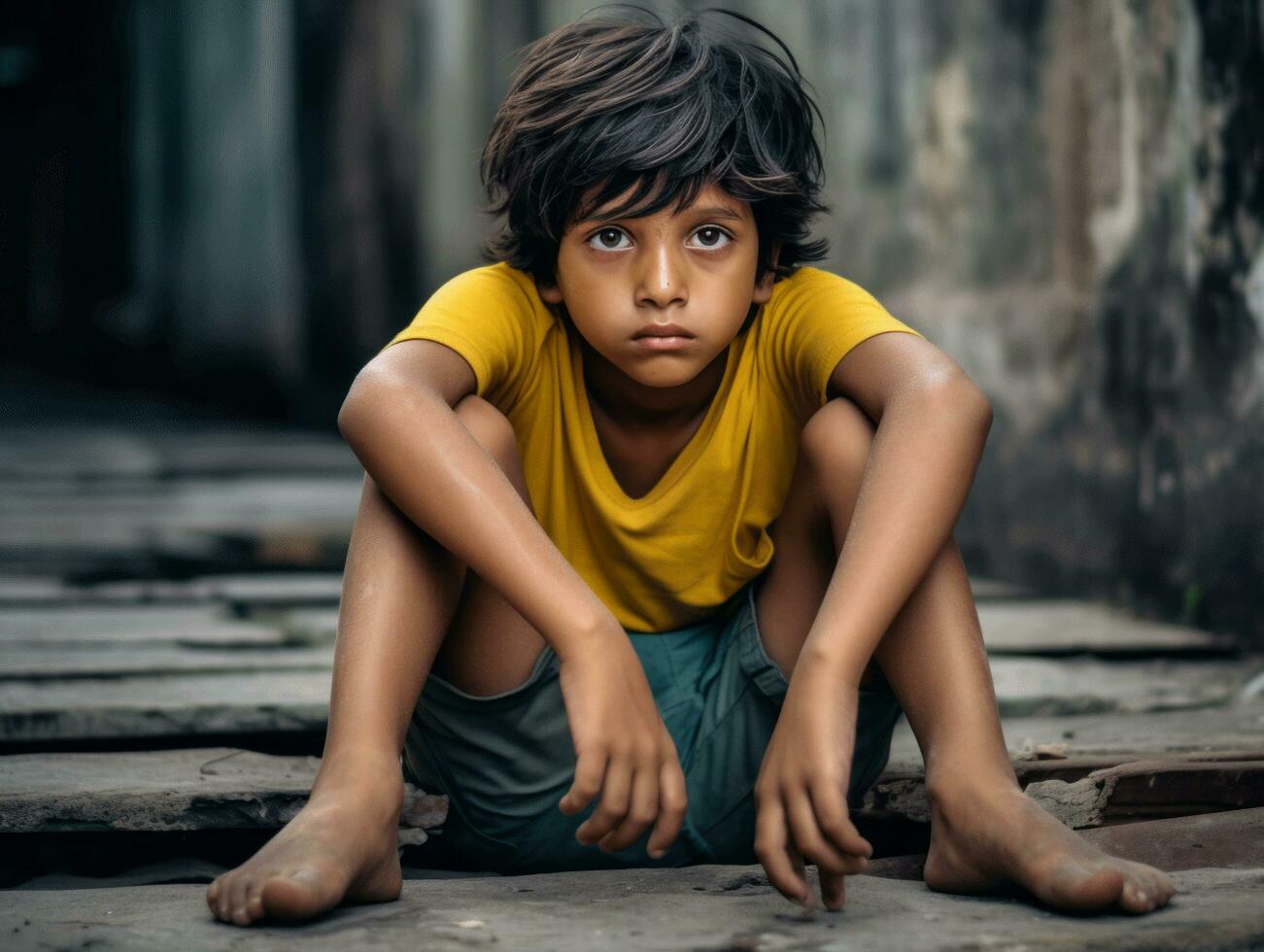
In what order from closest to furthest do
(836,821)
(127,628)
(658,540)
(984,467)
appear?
(836,821) → (658,540) → (127,628) → (984,467)

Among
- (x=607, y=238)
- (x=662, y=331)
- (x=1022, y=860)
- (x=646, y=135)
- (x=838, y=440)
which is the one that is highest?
(x=646, y=135)

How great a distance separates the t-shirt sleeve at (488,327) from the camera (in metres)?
1.80

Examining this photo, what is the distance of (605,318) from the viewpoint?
1825 mm

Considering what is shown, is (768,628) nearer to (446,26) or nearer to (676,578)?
(676,578)

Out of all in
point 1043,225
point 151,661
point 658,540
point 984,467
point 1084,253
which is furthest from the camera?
point 984,467

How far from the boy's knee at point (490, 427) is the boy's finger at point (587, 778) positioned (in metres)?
0.40

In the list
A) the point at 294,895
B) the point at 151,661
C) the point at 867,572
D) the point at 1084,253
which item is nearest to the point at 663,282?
the point at 867,572

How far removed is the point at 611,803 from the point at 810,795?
0.18m

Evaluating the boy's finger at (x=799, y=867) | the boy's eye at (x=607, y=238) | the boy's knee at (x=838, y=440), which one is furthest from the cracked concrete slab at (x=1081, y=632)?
the boy's finger at (x=799, y=867)

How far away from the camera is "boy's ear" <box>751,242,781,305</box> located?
6.52 feet

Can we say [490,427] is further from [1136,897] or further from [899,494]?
[1136,897]

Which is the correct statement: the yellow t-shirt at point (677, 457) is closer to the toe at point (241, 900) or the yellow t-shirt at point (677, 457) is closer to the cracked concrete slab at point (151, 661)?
the toe at point (241, 900)

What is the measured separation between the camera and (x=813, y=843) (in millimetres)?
1410

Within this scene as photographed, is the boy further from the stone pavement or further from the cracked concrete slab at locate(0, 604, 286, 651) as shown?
the cracked concrete slab at locate(0, 604, 286, 651)
